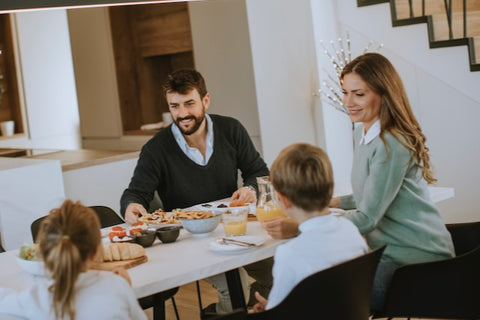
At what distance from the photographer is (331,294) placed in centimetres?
205

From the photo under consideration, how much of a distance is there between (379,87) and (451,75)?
2234 mm

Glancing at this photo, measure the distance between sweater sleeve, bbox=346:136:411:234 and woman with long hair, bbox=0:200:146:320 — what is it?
2.89 ft

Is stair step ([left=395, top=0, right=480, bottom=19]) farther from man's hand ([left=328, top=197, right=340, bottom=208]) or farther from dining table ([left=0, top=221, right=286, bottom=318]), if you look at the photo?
dining table ([left=0, top=221, right=286, bottom=318])

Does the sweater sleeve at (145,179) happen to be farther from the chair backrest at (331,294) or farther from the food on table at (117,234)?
the chair backrest at (331,294)

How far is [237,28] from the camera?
513cm

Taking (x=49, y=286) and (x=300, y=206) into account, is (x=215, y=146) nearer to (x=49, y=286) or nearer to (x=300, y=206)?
(x=300, y=206)

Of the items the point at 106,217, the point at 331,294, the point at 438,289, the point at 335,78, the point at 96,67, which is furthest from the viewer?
the point at 96,67

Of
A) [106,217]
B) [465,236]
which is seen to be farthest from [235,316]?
[106,217]

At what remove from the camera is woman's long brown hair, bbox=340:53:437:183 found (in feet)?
8.43

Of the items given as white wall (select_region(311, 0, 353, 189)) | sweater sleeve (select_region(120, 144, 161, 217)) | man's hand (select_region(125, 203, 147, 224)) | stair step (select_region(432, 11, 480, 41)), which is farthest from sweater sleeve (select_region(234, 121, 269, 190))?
stair step (select_region(432, 11, 480, 41))

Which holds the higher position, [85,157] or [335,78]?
[335,78]

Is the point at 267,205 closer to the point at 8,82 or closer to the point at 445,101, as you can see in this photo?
the point at 445,101

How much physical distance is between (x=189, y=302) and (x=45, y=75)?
437 cm

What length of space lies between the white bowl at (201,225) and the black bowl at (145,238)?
→ 0.45 feet
